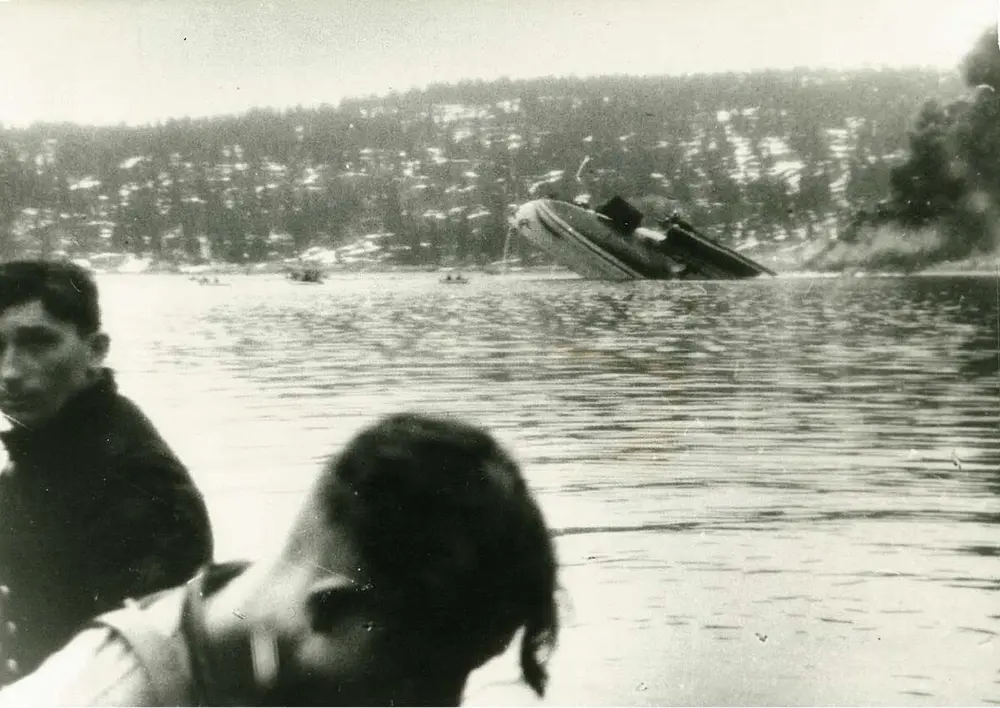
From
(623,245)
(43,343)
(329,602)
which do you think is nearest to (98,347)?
(43,343)

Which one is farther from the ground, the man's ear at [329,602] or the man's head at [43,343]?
the man's head at [43,343]

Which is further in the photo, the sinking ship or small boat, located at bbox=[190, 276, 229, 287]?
small boat, located at bbox=[190, 276, 229, 287]

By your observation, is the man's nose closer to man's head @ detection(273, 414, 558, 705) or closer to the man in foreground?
the man in foreground

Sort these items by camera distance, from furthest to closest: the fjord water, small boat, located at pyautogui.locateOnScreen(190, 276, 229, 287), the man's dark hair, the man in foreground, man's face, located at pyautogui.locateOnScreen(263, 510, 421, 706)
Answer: small boat, located at pyautogui.locateOnScreen(190, 276, 229, 287)
the man's dark hair
the fjord water
man's face, located at pyautogui.locateOnScreen(263, 510, 421, 706)
the man in foreground

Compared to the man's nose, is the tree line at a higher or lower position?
higher

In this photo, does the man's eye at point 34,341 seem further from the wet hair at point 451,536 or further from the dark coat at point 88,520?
the wet hair at point 451,536

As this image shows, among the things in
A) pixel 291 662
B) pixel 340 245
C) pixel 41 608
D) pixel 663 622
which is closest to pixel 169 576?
pixel 41 608

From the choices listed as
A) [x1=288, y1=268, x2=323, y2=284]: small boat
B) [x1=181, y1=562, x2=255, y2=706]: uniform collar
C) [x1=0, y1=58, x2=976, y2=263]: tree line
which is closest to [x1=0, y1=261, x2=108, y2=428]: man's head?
[x1=0, y1=58, x2=976, y2=263]: tree line

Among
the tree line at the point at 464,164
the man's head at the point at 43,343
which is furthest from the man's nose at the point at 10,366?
the tree line at the point at 464,164
